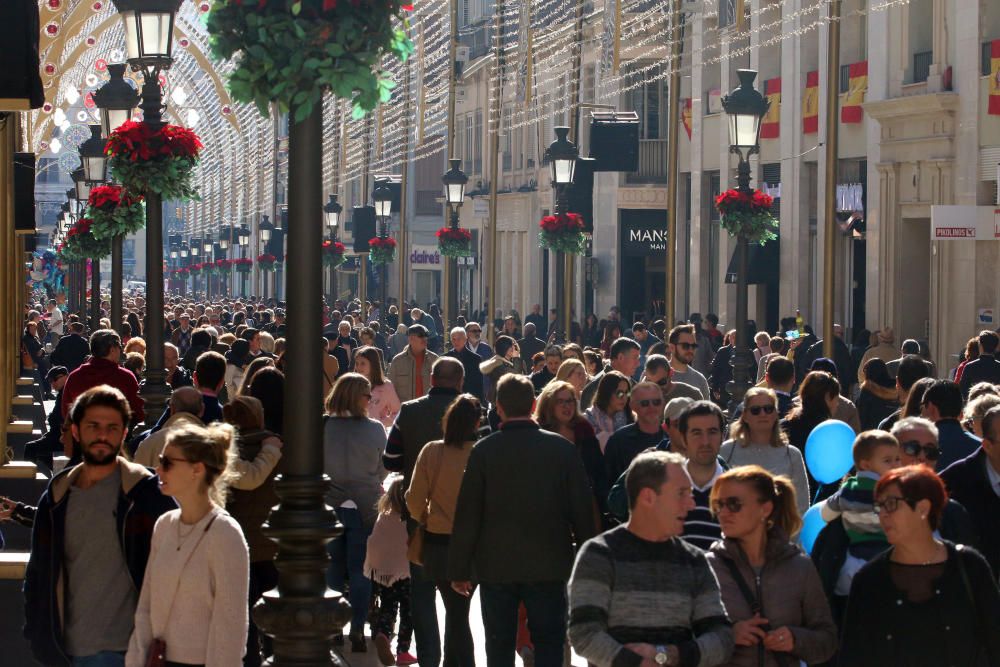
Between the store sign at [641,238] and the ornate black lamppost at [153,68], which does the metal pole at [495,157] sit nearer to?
the store sign at [641,238]

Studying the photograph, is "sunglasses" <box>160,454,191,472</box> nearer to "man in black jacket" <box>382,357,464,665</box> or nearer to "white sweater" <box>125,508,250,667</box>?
"white sweater" <box>125,508,250,667</box>

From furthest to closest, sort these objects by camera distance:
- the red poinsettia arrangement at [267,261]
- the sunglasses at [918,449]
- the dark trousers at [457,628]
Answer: the red poinsettia arrangement at [267,261]
the dark trousers at [457,628]
the sunglasses at [918,449]

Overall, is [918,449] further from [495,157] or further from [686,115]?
[686,115]

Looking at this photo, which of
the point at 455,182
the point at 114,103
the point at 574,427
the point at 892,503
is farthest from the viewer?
the point at 455,182


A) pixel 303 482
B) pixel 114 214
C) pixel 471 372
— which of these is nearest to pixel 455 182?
pixel 114 214

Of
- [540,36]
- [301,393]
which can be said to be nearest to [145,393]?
[301,393]

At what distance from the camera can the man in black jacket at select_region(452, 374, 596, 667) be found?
9.51 meters

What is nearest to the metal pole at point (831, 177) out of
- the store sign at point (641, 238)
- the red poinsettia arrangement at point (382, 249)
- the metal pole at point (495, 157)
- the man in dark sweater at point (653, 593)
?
the man in dark sweater at point (653, 593)

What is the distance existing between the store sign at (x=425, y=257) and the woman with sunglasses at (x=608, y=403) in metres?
64.4

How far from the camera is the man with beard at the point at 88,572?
7.72 metres

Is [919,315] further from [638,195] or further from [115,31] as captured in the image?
[115,31]

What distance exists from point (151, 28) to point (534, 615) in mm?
8041

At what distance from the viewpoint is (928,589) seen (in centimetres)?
699

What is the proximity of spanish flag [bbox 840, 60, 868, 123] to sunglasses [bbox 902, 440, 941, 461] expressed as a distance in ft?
90.3
